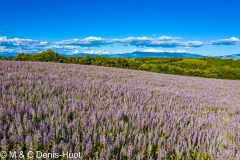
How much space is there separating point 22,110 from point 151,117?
227 cm

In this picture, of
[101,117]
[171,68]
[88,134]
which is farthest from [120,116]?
[171,68]

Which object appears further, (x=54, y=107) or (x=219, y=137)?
(x=54, y=107)

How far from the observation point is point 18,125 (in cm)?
290

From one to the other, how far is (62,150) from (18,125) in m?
0.91

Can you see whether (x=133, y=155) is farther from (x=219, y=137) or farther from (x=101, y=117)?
(x=219, y=137)

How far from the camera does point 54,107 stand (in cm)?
388

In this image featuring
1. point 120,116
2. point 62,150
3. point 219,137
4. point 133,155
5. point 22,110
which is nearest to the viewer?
point 62,150

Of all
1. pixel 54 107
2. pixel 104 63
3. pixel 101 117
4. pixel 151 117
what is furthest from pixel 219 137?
pixel 104 63

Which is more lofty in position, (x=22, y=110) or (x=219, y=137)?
(x=22, y=110)

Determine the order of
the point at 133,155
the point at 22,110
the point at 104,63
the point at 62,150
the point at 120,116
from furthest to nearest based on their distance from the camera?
the point at 104,63 → the point at 120,116 → the point at 22,110 → the point at 133,155 → the point at 62,150

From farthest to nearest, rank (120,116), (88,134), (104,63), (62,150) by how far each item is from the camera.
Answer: (104,63)
(120,116)
(88,134)
(62,150)

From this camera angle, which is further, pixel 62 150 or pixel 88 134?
pixel 88 134

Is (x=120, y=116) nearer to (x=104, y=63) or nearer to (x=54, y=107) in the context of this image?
(x=54, y=107)

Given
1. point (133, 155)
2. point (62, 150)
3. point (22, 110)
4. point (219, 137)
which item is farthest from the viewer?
point (22, 110)
